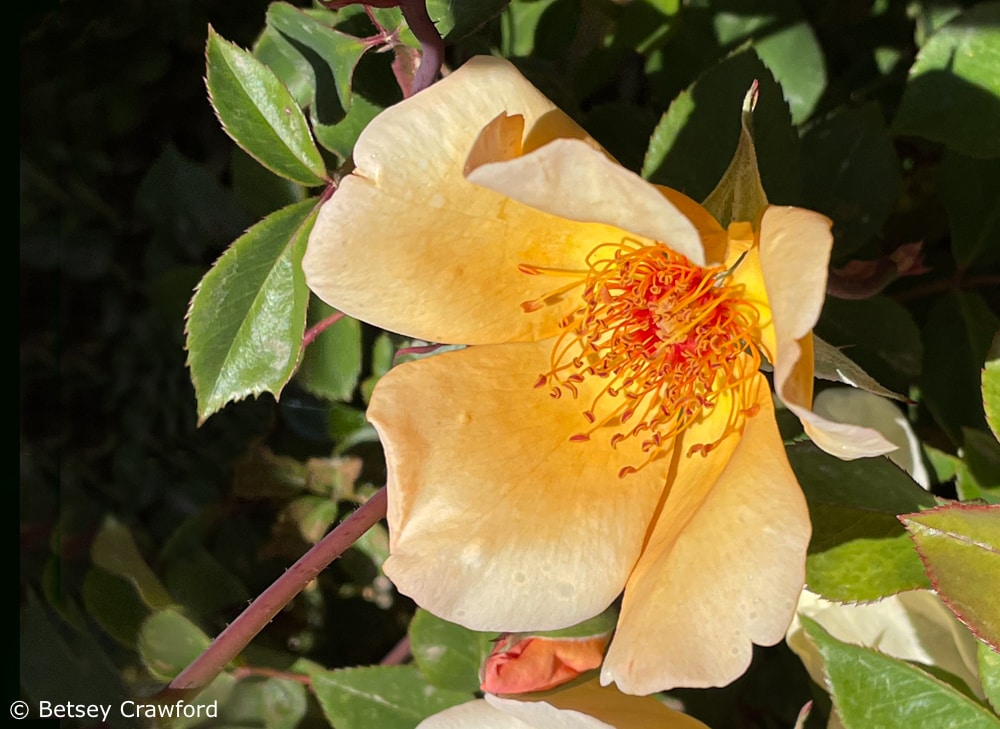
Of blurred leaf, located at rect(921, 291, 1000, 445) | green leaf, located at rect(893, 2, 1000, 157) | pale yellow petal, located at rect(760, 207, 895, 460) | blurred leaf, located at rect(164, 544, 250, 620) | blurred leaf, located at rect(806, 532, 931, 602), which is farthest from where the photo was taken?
blurred leaf, located at rect(164, 544, 250, 620)

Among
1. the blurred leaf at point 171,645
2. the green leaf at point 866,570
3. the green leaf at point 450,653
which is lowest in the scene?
the green leaf at point 450,653

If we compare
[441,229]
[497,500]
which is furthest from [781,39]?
[497,500]

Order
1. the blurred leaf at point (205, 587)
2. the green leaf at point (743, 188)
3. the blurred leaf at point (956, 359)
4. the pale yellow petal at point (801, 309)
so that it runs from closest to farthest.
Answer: the pale yellow petal at point (801, 309) < the green leaf at point (743, 188) < the blurred leaf at point (956, 359) < the blurred leaf at point (205, 587)

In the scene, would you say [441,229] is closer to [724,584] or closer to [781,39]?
[724,584]

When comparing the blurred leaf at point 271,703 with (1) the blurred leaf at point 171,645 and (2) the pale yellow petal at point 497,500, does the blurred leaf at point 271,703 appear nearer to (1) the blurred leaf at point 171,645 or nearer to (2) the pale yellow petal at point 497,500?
(1) the blurred leaf at point 171,645

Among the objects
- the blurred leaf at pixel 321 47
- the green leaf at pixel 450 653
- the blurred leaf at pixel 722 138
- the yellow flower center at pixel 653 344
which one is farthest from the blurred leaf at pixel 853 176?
the green leaf at pixel 450 653

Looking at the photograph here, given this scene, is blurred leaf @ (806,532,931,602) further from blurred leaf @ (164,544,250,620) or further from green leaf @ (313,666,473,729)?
blurred leaf @ (164,544,250,620)

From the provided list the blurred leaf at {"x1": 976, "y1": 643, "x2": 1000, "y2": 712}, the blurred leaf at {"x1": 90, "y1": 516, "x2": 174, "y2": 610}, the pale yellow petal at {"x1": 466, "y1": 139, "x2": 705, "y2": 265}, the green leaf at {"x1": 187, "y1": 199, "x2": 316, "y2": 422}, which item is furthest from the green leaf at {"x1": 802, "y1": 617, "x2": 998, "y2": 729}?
the blurred leaf at {"x1": 90, "y1": 516, "x2": 174, "y2": 610}
